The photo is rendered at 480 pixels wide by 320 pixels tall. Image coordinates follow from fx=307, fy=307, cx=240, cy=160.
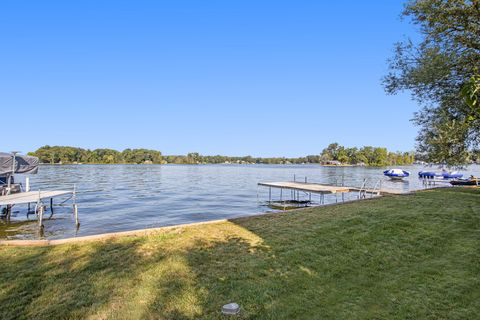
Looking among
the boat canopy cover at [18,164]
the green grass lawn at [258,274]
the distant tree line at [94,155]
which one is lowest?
the green grass lawn at [258,274]

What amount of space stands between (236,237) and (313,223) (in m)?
2.97

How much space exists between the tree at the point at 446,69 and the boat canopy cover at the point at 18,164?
77.8 feet

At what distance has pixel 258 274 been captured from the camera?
5.77 meters

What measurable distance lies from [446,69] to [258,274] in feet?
43.1

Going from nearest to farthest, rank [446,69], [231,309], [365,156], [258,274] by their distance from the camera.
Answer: [231,309] < [258,274] < [446,69] < [365,156]

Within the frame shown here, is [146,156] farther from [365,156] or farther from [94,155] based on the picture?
[365,156]

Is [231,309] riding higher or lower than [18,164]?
lower

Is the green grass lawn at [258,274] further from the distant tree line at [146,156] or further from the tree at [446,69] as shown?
the distant tree line at [146,156]

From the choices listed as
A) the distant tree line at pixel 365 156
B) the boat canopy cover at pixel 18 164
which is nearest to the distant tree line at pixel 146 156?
the distant tree line at pixel 365 156

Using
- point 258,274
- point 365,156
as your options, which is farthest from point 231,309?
point 365,156

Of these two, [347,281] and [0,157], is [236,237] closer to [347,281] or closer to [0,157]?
[347,281]

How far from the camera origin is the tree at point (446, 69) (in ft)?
40.6

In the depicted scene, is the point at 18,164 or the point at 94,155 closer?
the point at 18,164

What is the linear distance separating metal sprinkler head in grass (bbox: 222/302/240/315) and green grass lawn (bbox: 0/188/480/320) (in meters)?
0.12
